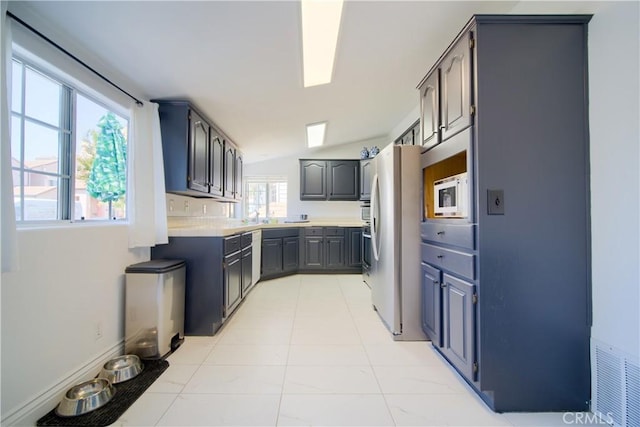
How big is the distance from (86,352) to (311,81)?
8.88 ft

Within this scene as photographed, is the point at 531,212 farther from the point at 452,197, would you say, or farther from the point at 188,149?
the point at 188,149

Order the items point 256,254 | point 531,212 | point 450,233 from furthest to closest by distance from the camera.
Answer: point 256,254, point 450,233, point 531,212

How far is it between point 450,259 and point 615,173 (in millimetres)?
878

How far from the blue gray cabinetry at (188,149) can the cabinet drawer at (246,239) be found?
607 millimetres

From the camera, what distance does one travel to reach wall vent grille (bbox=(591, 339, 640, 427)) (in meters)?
1.26

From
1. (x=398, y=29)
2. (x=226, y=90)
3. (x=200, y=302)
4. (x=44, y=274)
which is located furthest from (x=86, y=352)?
(x=398, y=29)

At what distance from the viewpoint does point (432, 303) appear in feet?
6.72

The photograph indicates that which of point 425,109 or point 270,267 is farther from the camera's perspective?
point 270,267

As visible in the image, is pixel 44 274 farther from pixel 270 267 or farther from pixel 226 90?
pixel 270 267

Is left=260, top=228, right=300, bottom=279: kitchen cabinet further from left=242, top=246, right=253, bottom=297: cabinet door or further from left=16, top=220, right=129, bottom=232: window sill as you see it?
left=16, top=220, right=129, bottom=232: window sill

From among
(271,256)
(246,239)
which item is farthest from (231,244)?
(271,256)

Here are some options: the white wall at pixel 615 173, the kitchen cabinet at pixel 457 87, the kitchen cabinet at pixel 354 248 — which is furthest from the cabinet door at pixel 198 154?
the white wall at pixel 615 173

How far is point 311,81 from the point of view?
267 centimetres

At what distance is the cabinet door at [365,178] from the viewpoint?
15.9 ft
